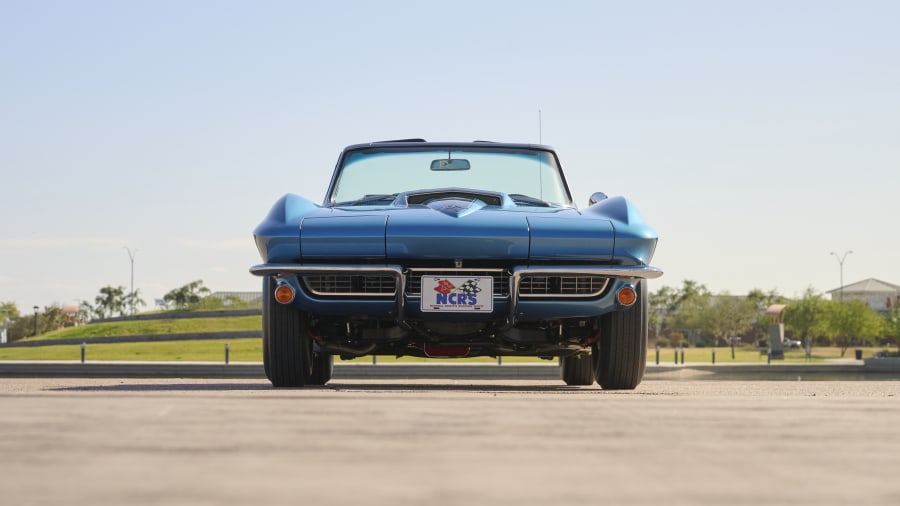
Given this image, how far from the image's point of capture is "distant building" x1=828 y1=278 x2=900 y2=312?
543 ft

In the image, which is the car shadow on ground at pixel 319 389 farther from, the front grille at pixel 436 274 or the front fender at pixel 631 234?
the front fender at pixel 631 234

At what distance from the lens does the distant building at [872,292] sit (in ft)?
543

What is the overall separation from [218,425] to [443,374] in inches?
1119

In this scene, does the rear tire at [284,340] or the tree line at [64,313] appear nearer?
the rear tire at [284,340]

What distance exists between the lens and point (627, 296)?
6453mm

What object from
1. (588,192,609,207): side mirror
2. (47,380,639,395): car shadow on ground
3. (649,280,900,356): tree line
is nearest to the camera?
(47,380,639,395): car shadow on ground

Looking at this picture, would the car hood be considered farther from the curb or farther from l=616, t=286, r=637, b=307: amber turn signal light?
the curb

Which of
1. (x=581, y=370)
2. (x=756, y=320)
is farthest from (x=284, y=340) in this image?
(x=756, y=320)

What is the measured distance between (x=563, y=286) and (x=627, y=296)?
0.38 meters

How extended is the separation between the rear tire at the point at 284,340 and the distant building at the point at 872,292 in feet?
541

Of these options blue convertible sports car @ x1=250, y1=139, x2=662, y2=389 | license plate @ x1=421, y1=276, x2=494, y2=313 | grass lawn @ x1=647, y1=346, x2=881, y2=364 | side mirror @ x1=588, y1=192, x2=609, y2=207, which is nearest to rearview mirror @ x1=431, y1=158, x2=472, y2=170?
side mirror @ x1=588, y1=192, x2=609, y2=207

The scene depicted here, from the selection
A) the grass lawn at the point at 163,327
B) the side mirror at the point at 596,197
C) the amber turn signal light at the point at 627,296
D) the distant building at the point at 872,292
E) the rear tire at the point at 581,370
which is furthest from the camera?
the distant building at the point at 872,292

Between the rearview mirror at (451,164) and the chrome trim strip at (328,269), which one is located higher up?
the rearview mirror at (451,164)

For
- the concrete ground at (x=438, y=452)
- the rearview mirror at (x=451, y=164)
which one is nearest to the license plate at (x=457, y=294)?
the rearview mirror at (x=451, y=164)
